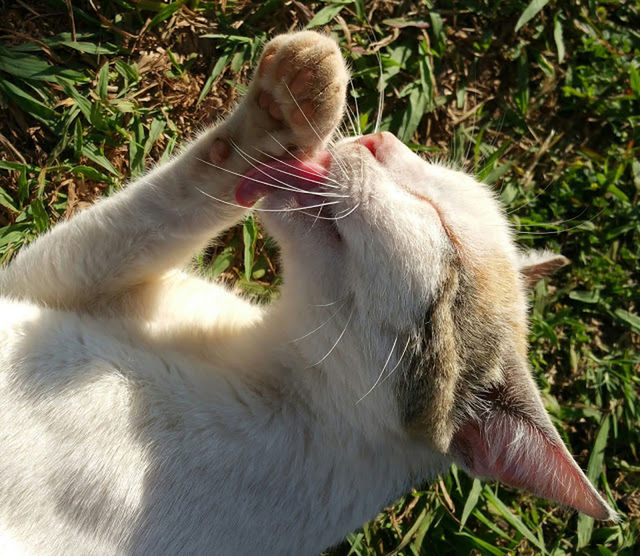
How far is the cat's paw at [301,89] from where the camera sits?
2.29 metres

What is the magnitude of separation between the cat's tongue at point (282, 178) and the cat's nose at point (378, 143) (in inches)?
5.7

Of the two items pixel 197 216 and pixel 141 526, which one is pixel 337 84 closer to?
pixel 197 216

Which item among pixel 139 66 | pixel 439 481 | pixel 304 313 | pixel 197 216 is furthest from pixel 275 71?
pixel 439 481

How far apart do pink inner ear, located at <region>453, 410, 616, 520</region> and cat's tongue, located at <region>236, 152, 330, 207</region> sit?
105cm

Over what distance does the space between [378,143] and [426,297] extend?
580 millimetres

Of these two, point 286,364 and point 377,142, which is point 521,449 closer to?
point 286,364

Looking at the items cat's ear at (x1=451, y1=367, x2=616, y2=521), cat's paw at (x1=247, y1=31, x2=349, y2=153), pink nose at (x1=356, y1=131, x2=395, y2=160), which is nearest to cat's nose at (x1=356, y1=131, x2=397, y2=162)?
pink nose at (x1=356, y1=131, x2=395, y2=160)

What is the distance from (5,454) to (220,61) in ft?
7.78

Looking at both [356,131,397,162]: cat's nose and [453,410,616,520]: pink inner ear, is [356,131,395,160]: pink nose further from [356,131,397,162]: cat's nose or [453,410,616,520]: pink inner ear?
[453,410,616,520]: pink inner ear

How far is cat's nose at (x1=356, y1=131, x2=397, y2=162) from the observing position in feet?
7.70

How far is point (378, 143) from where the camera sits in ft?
7.81

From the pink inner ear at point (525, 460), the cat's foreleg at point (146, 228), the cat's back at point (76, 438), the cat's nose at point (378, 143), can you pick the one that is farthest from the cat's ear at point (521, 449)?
the cat's foreleg at point (146, 228)

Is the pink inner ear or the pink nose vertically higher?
the pink nose

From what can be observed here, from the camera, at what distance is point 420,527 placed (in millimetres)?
3707
